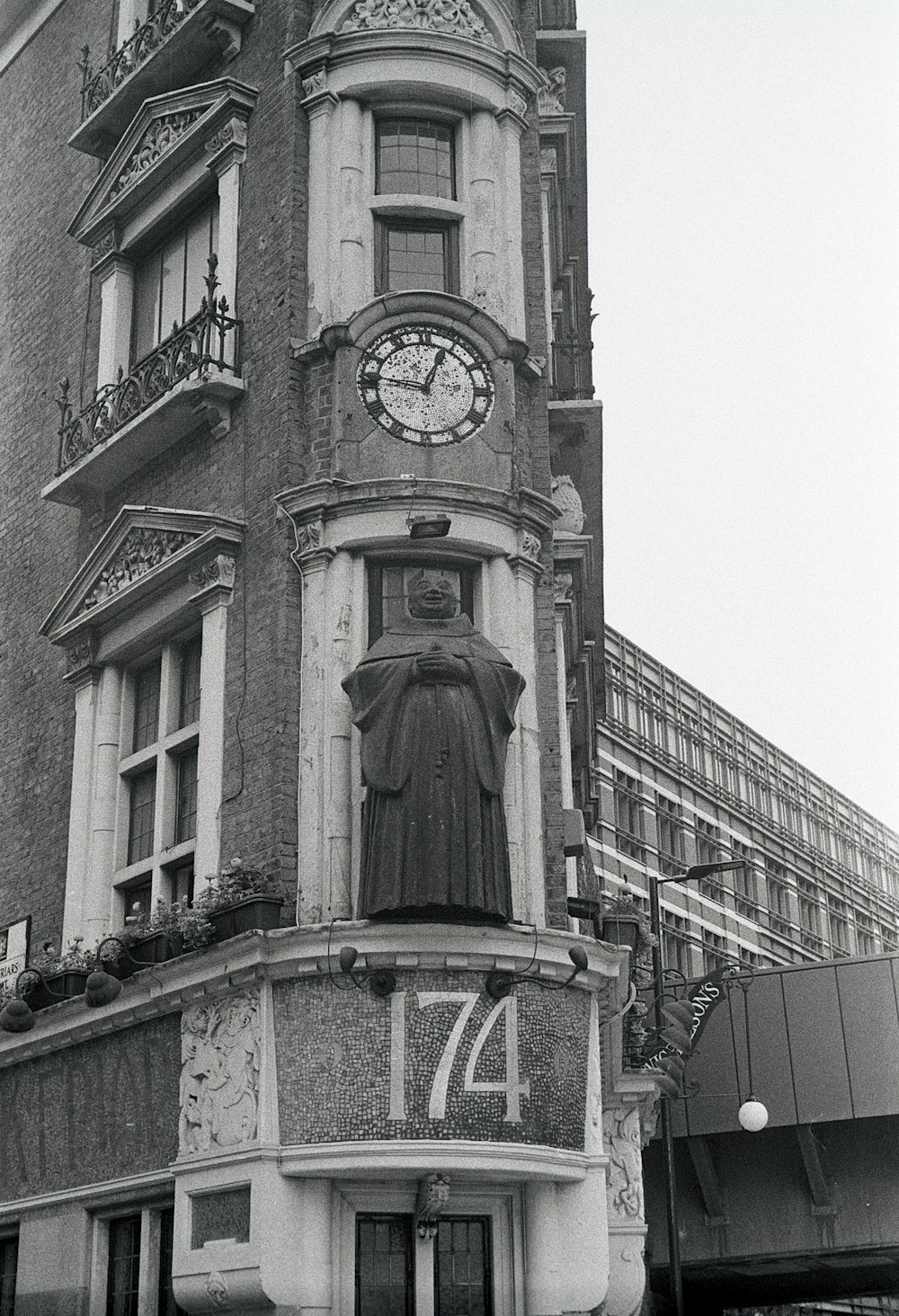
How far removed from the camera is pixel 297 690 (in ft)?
65.8

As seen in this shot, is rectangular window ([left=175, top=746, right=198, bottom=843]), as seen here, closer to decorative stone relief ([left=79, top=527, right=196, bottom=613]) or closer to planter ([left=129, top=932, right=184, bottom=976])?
planter ([left=129, top=932, right=184, bottom=976])

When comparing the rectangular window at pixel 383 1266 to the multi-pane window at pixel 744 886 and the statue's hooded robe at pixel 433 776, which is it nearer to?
the statue's hooded robe at pixel 433 776

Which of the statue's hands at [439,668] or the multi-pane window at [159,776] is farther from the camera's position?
the multi-pane window at [159,776]

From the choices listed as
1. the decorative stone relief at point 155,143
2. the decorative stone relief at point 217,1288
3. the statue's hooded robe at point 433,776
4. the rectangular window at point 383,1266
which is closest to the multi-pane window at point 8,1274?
the decorative stone relief at point 217,1288

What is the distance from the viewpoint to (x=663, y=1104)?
26.6 m

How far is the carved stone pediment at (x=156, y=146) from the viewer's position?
23.9m

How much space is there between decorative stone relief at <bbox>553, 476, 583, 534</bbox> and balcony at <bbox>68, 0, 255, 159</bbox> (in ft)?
25.2

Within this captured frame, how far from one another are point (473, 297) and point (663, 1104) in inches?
497

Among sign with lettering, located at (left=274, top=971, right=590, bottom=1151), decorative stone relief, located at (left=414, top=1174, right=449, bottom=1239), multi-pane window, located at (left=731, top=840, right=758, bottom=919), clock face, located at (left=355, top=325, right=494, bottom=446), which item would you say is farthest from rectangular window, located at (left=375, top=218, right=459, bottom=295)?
multi-pane window, located at (left=731, top=840, right=758, bottom=919)

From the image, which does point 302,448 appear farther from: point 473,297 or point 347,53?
point 347,53

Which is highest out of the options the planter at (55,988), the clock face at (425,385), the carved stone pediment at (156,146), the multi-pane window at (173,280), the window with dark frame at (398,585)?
the carved stone pediment at (156,146)

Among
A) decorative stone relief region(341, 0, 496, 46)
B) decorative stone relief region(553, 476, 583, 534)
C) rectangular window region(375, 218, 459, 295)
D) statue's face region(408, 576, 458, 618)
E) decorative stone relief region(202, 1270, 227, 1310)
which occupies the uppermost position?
decorative stone relief region(341, 0, 496, 46)

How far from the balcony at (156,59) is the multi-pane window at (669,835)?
137ft

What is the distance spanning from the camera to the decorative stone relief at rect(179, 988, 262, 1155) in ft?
59.5
